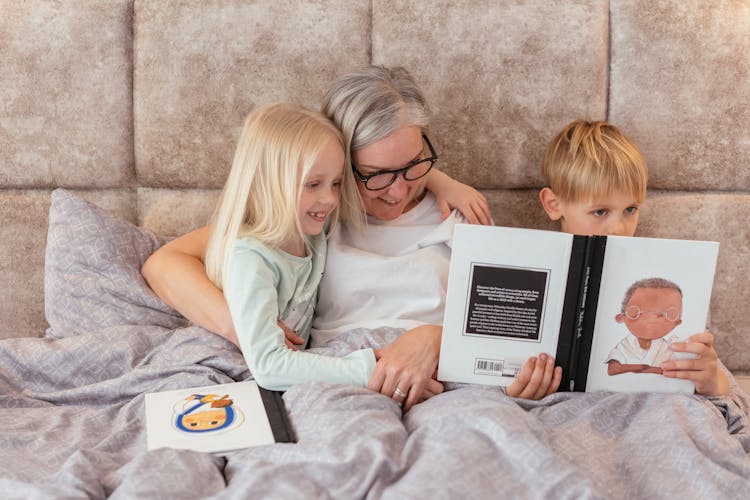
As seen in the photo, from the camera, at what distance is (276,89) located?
1912 mm

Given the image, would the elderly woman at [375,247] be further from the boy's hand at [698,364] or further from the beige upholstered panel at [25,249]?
the boy's hand at [698,364]

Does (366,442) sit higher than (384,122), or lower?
lower

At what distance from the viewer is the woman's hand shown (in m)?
1.42

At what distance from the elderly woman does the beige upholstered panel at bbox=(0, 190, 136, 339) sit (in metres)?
0.33

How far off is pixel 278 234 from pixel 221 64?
1.99ft

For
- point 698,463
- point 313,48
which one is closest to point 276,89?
point 313,48

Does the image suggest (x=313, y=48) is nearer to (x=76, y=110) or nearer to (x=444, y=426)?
(x=76, y=110)

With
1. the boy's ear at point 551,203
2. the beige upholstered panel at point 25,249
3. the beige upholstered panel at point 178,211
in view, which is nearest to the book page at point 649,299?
the boy's ear at point 551,203

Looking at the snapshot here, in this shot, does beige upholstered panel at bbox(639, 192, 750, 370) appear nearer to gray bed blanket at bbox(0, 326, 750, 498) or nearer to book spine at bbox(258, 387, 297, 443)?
gray bed blanket at bbox(0, 326, 750, 498)

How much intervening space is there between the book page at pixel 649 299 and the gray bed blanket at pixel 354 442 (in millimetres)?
89

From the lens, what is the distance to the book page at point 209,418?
4.15 feet

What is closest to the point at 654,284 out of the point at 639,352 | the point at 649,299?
the point at 649,299

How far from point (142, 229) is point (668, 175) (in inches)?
52.9

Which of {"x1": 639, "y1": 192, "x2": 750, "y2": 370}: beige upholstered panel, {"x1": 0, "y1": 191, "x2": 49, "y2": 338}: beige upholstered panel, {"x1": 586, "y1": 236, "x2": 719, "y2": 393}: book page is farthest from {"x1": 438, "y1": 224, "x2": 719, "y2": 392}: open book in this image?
{"x1": 0, "y1": 191, "x2": 49, "y2": 338}: beige upholstered panel
